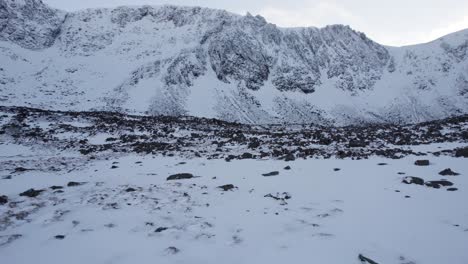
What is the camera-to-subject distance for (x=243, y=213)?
31.7ft

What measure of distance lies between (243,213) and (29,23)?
4242 inches

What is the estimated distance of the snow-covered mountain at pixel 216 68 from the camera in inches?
3088

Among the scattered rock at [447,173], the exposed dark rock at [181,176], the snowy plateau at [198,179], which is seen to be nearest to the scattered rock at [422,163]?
the snowy plateau at [198,179]

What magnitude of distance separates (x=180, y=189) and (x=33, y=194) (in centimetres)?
507

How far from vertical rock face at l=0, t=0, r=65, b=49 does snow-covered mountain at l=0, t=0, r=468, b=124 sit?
0.31m

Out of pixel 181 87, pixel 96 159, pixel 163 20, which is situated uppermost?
pixel 163 20

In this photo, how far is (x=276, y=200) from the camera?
10.8m

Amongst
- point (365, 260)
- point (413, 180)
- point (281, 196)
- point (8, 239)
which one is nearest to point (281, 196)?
point (281, 196)

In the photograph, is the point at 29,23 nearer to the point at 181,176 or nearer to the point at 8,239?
the point at 181,176

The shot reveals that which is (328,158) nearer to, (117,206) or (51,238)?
(117,206)

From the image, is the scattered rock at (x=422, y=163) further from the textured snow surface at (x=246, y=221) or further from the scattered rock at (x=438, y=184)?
the scattered rock at (x=438, y=184)

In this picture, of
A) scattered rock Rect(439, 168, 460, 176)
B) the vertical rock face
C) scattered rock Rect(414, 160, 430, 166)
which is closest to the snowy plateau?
scattered rock Rect(414, 160, 430, 166)

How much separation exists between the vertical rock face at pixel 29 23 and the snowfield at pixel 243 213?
8738 cm

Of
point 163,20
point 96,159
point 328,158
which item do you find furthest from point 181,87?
point 328,158
